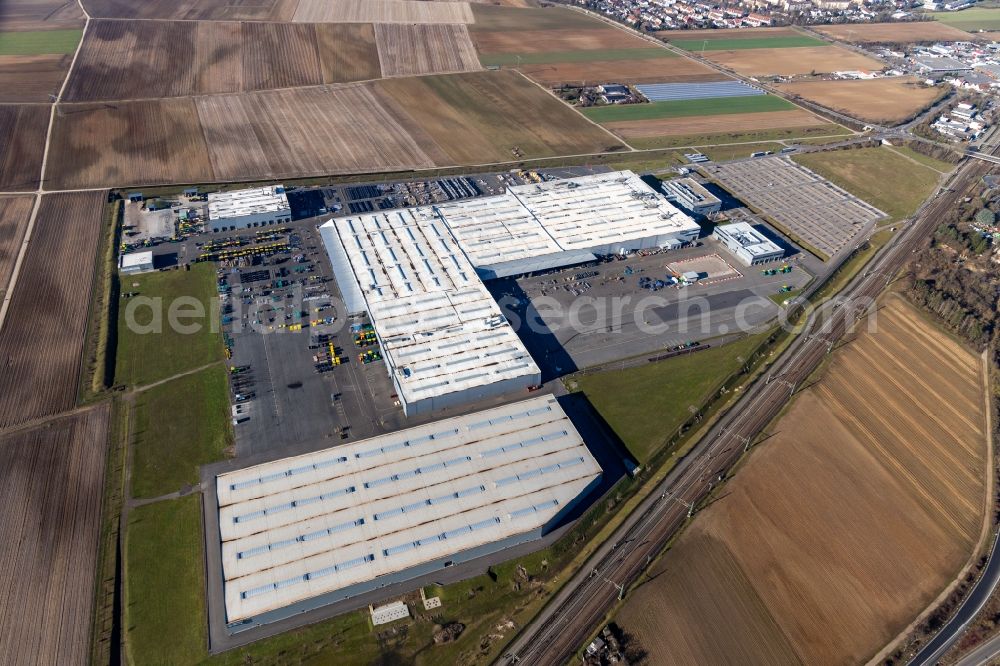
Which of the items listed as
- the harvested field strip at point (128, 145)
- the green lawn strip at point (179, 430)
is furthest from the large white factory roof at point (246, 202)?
the green lawn strip at point (179, 430)

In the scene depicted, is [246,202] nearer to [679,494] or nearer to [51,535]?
[51,535]

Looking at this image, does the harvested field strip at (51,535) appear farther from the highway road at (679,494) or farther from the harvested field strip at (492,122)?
the harvested field strip at (492,122)

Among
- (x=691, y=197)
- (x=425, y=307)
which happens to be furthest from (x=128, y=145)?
(x=691, y=197)

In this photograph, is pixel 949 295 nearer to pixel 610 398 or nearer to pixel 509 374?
pixel 610 398

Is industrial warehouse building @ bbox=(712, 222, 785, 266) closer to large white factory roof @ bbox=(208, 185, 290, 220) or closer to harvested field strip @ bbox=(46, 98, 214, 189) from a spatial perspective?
large white factory roof @ bbox=(208, 185, 290, 220)

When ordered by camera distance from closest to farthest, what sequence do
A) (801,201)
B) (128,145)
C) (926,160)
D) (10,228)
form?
(10,228) < (801,201) < (128,145) < (926,160)
